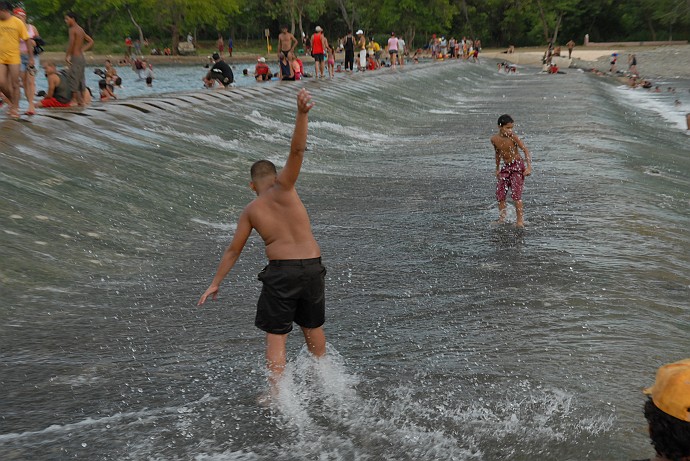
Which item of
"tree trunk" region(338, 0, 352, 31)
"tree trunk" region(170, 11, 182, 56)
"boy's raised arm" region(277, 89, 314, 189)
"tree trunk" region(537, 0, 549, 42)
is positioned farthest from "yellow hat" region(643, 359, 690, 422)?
"tree trunk" region(537, 0, 549, 42)

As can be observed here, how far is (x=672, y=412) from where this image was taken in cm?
253

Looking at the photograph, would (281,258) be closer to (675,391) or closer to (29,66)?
(675,391)

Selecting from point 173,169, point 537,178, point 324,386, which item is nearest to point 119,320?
point 324,386

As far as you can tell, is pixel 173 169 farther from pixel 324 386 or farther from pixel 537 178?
pixel 324 386

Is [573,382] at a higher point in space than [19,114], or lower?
lower

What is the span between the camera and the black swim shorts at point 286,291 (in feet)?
16.0

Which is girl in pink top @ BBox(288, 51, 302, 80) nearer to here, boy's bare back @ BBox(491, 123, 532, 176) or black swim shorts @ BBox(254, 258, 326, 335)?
boy's bare back @ BBox(491, 123, 532, 176)

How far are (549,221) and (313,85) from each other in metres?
14.4

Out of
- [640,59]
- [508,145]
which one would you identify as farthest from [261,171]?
[640,59]

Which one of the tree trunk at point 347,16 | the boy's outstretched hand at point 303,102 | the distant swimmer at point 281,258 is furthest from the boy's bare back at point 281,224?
the tree trunk at point 347,16

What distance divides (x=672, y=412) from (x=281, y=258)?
9.02ft

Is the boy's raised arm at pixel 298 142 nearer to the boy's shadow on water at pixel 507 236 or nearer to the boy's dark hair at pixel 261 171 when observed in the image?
the boy's dark hair at pixel 261 171

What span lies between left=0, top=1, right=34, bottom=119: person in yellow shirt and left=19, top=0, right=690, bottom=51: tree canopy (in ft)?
180

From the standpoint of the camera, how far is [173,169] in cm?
1173
